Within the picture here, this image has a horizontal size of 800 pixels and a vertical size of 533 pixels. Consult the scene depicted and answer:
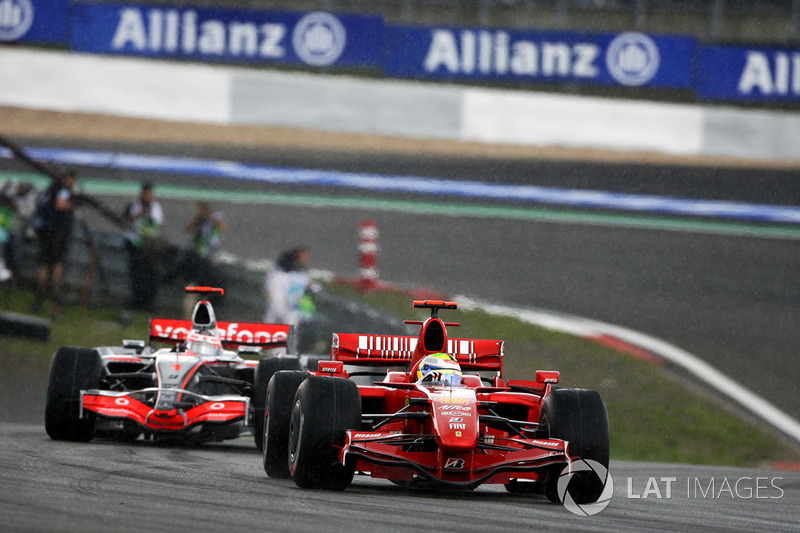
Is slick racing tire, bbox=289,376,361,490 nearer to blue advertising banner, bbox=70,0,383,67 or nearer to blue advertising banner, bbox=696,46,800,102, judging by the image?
blue advertising banner, bbox=70,0,383,67

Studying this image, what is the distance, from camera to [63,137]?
23.2m

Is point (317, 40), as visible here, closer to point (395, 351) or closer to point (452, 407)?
point (395, 351)

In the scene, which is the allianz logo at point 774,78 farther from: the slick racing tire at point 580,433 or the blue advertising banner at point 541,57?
the slick racing tire at point 580,433

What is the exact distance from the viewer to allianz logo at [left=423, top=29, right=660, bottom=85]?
24812 millimetres

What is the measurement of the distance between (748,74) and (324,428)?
19.3 meters

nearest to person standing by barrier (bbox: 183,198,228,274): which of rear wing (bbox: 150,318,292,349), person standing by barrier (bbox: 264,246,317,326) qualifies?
person standing by barrier (bbox: 264,246,317,326)

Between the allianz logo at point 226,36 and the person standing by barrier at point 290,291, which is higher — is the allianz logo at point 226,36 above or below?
above

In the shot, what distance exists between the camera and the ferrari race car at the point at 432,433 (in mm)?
7559

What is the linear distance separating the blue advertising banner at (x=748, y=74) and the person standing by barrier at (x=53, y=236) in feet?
43.1

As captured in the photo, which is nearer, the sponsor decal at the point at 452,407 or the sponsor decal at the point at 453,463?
the sponsor decal at the point at 453,463
